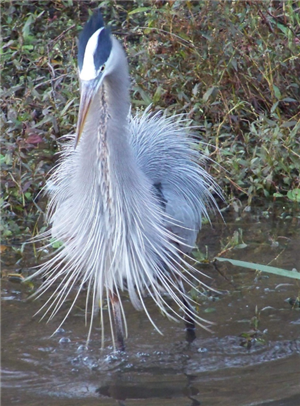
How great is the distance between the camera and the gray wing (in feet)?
11.6

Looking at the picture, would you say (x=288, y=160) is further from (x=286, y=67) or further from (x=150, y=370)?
(x=150, y=370)

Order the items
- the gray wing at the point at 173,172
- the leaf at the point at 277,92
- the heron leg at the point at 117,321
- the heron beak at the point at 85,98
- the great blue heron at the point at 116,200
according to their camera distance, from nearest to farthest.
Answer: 1. the heron beak at the point at 85,98
2. the great blue heron at the point at 116,200
3. the heron leg at the point at 117,321
4. the gray wing at the point at 173,172
5. the leaf at the point at 277,92

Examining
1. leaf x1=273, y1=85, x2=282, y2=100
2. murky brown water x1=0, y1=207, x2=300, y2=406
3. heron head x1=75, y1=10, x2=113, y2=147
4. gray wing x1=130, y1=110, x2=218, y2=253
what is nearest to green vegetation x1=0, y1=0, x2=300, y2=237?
leaf x1=273, y1=85, x2=282, y2=100

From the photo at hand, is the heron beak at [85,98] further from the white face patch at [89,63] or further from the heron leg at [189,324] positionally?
the heron leg at [189,324]

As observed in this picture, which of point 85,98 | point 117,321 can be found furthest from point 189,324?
A: point 85,98

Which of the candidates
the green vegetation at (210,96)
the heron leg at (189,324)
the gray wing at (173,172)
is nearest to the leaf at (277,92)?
the green vegetation at (210,96)

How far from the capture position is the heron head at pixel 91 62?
2719 mm

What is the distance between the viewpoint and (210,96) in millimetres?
4918

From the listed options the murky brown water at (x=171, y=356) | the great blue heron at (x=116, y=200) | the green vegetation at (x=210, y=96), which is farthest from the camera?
the green vegetation at (x=210, y=96)

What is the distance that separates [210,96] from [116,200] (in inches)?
78.2

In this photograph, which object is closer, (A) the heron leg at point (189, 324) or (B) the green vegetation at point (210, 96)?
(A) the heron leg at point (189, 324)

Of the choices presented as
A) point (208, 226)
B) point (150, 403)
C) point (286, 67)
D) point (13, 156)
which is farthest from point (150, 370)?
point (286, 67)

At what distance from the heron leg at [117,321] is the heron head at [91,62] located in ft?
3.21

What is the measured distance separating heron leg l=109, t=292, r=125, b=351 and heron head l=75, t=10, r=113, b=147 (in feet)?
3.21
